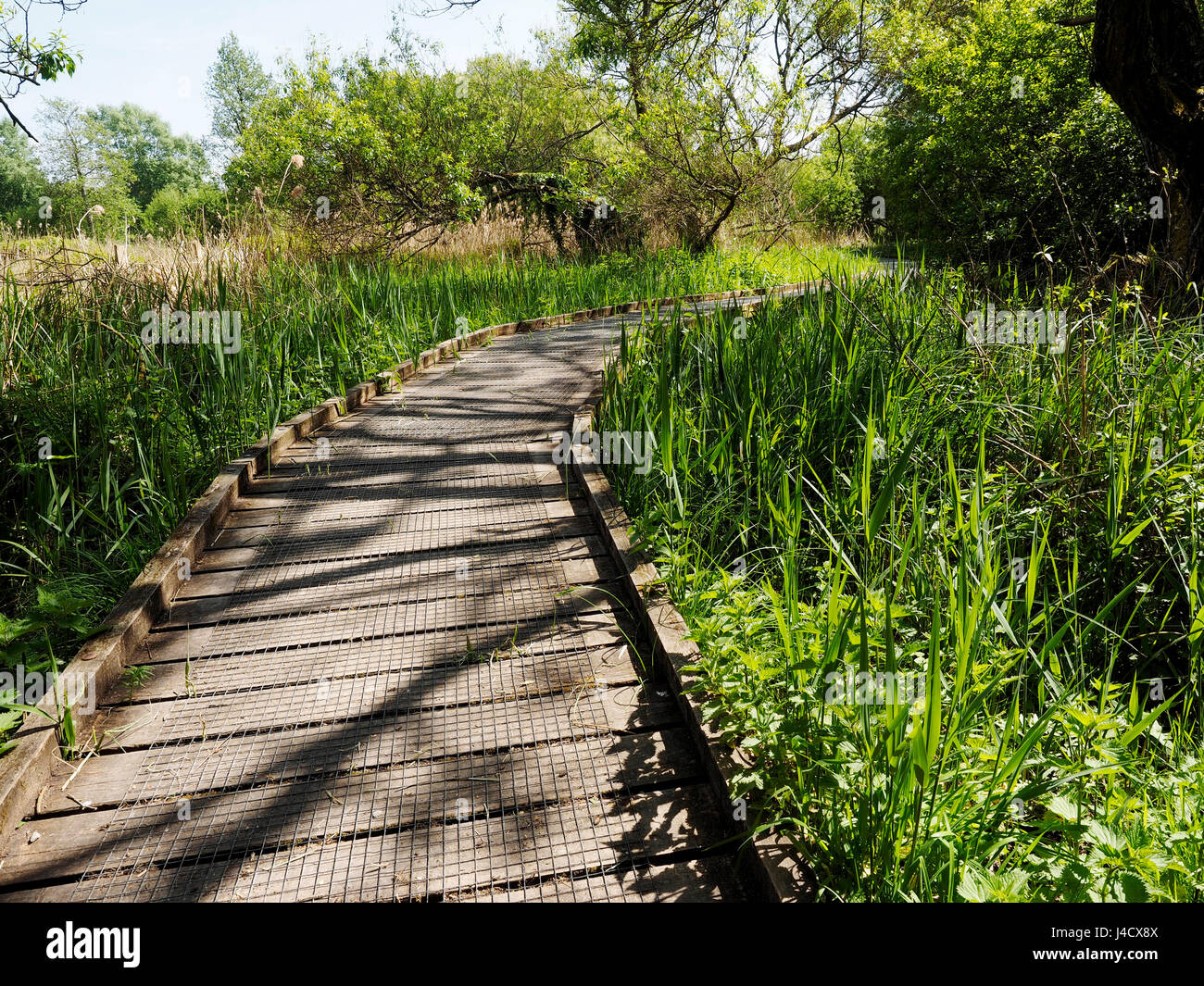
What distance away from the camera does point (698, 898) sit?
1.73m

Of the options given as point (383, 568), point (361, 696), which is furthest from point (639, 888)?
point (383, 568)

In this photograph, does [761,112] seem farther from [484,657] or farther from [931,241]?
[484,657]

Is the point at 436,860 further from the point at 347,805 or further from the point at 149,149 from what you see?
the point at 149,149

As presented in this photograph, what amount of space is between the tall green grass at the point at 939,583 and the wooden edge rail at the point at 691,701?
0.17ft

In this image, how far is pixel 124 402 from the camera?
4.22m

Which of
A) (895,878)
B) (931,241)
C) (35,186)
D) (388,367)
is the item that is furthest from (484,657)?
(35,186)

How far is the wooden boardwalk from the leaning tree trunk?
4386mm

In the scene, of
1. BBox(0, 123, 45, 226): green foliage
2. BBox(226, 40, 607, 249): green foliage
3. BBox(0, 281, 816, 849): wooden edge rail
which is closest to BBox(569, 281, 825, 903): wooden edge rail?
BBox(0, 281, 816, 849): wooden edge rail

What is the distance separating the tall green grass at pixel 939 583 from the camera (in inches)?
62.1

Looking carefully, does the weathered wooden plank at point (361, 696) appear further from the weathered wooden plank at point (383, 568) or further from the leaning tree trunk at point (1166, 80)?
the leaning tree trunk at point (1166, 80)

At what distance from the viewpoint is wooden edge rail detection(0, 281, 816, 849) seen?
209 cm

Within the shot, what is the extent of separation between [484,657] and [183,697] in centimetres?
94

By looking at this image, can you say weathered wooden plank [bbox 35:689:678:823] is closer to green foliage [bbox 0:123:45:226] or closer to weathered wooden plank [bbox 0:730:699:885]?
weathered wooden plank [bbox 0:730:699:885]

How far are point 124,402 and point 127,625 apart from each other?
1925 mm
